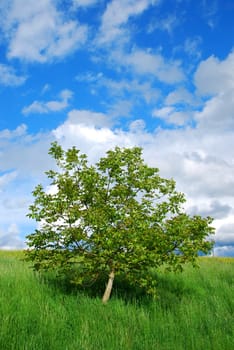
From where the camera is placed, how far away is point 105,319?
13281 millimetres

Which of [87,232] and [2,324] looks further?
[87,232]

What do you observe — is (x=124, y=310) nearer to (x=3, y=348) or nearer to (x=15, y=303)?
(x=15, y=303)

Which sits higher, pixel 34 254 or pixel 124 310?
pixel 34 254

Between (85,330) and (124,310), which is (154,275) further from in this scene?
(85,330)

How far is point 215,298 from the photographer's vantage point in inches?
636

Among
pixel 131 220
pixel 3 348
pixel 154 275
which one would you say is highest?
pixel 131 220

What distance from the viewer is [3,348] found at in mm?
10977

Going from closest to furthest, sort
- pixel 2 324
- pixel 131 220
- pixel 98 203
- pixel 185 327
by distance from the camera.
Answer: pixel 2 324 → pixel 185 327 → pixel 131 220 → pixel 98 203

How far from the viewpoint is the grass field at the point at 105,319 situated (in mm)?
11656

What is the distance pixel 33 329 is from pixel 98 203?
185 inches

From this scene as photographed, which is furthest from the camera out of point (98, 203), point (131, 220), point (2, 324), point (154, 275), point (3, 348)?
point (154, 275)

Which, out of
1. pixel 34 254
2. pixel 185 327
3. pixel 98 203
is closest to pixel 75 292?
pixel 34 254

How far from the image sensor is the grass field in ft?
38.2

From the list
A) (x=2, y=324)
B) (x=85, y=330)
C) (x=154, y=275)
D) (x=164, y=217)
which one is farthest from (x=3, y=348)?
(x=154, y=275)
